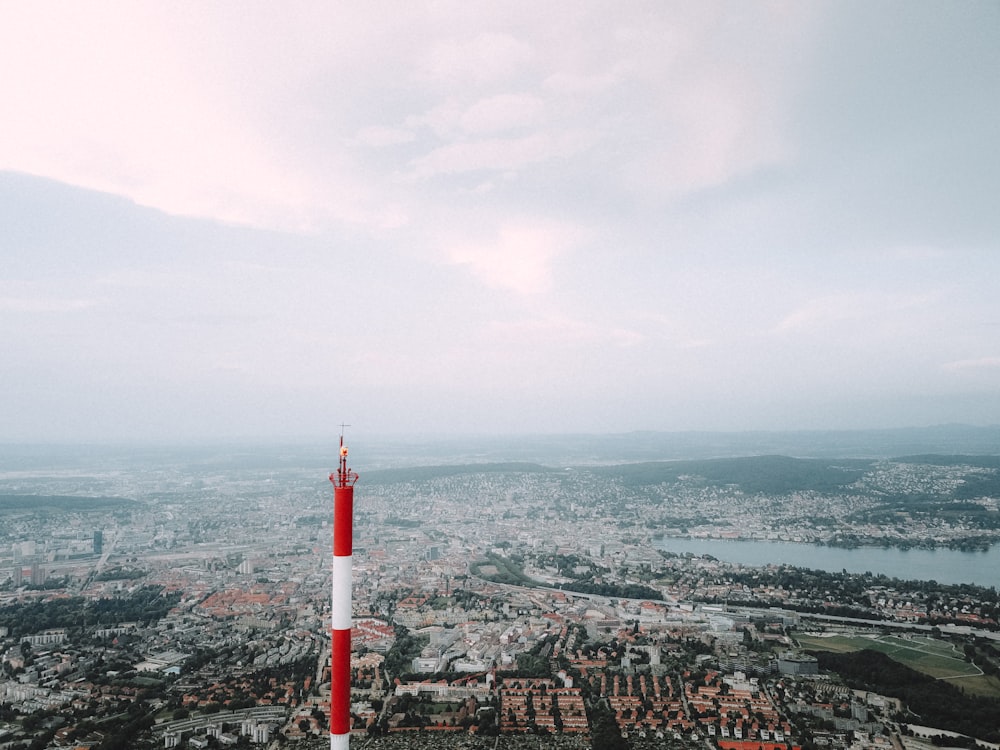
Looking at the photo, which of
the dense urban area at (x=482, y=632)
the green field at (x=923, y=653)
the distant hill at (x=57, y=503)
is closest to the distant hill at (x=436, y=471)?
the dense urban area at (x=482, y=632)

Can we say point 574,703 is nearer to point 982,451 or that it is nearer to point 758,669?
point 758,669

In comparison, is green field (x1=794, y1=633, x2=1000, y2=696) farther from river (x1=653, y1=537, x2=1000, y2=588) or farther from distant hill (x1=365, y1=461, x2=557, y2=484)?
distant hill (x1=365, y1=461, x2=557, y2=484)

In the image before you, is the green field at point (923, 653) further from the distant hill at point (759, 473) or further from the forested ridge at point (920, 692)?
the distant hill at point (759, 473)

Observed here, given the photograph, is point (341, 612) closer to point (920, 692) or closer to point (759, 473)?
point (920, 692)

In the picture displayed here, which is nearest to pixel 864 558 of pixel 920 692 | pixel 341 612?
pixel 920 692

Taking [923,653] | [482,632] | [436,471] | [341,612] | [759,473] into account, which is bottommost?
[923,653]

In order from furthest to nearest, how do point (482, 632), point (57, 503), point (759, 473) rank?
point (759, 473), point (57, 503), point (482, 632)

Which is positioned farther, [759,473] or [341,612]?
[759,473]
